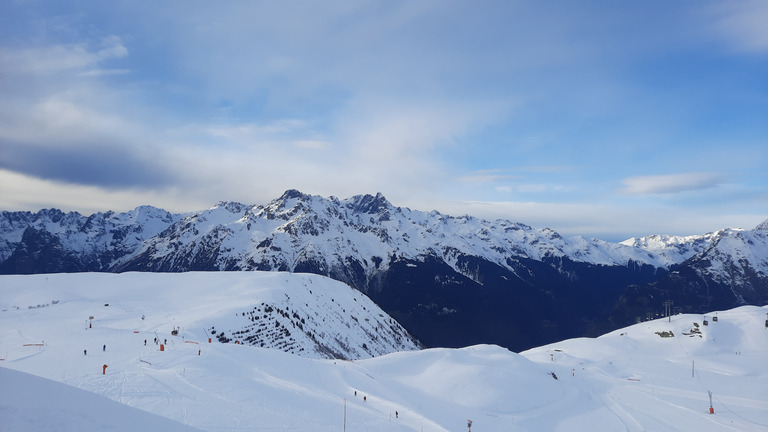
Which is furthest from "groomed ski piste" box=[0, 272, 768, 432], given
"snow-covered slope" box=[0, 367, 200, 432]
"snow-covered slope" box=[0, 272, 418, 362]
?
"snow-covered slope" box=[0, 272, 418, 362]

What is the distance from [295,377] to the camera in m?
38.5

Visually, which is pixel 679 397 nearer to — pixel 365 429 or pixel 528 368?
pixel 528 368

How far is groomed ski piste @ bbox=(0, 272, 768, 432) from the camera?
23828 mm

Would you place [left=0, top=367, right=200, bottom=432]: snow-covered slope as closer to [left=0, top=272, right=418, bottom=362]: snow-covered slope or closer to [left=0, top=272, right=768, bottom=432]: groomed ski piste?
[left=0, top=272, right=768, bottom=432]: groomed ski piste

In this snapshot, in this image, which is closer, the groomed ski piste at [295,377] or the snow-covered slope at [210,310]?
the groomed ski piste at [295,377]

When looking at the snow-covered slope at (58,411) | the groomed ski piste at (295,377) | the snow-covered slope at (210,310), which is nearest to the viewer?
the snow-covered slope at (58,411)

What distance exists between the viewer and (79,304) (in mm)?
76875

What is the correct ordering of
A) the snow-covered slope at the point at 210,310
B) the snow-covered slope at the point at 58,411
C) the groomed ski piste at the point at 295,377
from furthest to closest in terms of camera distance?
1. the snow-covered slope at the point at 210,310
2. the groomed ski piste at the point at 295,377
3. the snow-covered slope at the point at 58,411

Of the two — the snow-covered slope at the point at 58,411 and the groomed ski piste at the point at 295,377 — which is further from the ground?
the snow-covered slope at the point at 58,411

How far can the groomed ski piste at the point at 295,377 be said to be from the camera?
23.8 metres

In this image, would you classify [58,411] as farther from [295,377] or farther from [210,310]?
[210,310]

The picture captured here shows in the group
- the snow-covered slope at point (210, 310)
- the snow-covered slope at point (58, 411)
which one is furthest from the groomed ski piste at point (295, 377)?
the snow-covered slope at point (210, 310)

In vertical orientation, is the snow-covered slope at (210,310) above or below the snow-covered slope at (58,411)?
below

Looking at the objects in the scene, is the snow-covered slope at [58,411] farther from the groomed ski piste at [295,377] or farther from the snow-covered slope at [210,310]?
the snow-covered slope at [210,310]
